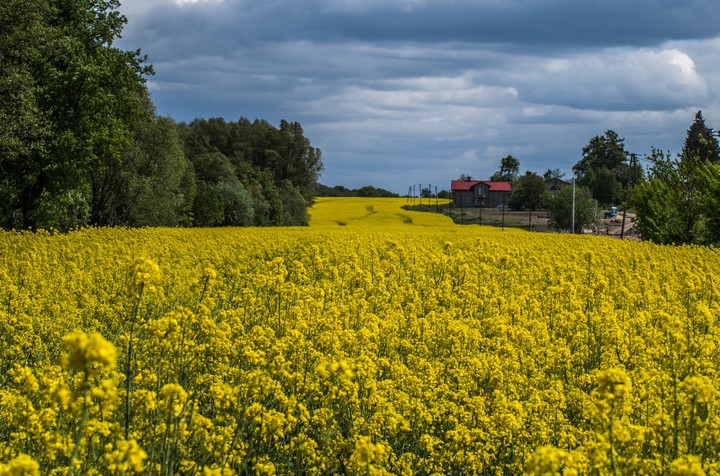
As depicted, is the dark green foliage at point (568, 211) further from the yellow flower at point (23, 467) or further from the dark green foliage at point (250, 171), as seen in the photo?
the yellow flower at point (23, 467)

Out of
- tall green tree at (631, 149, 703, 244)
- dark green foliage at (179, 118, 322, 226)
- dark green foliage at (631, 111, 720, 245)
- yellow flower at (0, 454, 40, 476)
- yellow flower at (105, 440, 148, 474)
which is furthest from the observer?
dark green foliage at (179, 118, 322, 226)

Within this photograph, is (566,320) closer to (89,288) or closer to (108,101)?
(89,288)

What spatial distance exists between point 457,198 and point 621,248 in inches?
4470

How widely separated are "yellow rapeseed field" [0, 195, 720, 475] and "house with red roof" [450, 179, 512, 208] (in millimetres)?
120730

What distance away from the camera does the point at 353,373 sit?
695 cm

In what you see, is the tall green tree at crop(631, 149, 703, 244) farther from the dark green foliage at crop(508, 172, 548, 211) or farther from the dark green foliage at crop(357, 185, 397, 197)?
the dark green foliage at crop(357, 185, 397, 197)

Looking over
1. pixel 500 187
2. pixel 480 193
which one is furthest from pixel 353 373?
pixel 500 187

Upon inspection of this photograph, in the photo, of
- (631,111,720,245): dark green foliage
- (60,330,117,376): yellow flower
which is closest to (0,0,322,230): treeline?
(60,330,117,376): yellow flower

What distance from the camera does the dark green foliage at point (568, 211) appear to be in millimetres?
79875

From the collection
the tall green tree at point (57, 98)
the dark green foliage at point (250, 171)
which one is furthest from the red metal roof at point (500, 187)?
the tall green tree at point (57, 98)

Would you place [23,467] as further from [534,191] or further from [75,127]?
[534,191]

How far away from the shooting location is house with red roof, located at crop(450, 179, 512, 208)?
139 metres

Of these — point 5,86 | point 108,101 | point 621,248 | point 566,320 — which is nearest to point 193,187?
point 108,101

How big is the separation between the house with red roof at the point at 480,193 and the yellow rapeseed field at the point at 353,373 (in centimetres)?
12073
